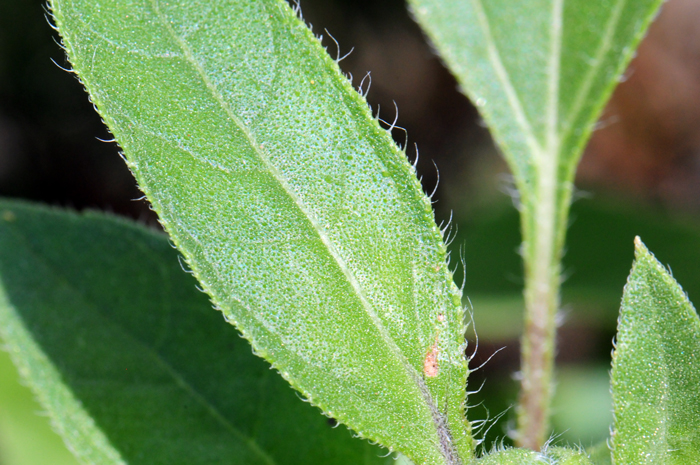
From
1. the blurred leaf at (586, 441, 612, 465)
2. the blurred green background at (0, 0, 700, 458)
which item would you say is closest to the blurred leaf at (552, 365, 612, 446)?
the blurred green background at (0, 0, 700, 458)

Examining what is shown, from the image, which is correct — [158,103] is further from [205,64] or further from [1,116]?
[1,116]

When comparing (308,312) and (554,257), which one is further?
(554,257)

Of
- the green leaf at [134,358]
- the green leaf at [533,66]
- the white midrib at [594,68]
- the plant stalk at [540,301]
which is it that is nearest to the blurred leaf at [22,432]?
the green leaf at [134,358]

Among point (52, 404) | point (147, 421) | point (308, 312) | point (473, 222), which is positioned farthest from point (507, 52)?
point (473, 222)

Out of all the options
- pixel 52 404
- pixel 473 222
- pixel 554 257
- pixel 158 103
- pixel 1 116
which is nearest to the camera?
pixel 158 103

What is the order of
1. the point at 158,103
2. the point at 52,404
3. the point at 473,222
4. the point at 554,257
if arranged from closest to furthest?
the point at 158,103
the point at 52,404
the point at 554,257
the point at 473,222

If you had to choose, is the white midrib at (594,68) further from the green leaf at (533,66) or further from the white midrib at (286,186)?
the white midrib at (286,186)
